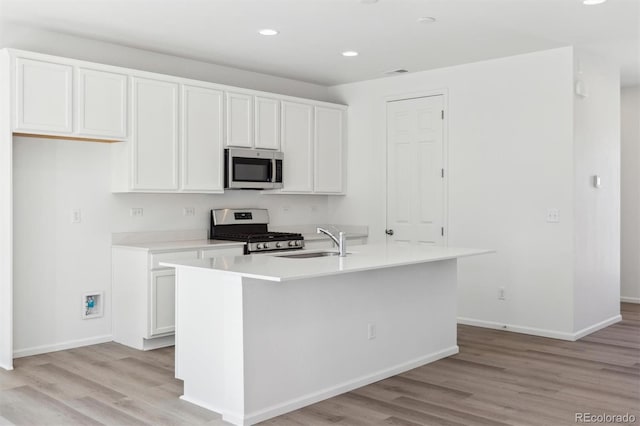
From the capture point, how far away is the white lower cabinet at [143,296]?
499 centimetres

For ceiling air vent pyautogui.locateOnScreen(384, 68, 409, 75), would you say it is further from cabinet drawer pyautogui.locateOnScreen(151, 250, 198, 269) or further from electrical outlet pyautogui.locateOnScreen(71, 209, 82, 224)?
electrical outlet pyautogui.locateOnScreen(71, 209, 82, 224)

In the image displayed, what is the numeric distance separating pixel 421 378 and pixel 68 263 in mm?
2997

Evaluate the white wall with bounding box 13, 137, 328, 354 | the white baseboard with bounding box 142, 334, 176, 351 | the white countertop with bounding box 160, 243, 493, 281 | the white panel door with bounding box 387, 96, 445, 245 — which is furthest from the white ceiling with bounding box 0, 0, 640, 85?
the white baseboard with bounding box 142, 334, 176, 351

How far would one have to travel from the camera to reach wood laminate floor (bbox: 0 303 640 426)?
345cm

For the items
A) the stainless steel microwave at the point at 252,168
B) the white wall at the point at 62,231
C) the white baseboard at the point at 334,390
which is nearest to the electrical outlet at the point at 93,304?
the white wall at the point at 62,231

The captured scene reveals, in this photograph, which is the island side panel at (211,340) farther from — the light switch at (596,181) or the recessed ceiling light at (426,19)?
the light switch at (596,181)

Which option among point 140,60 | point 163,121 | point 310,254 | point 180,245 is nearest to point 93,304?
point 180,245

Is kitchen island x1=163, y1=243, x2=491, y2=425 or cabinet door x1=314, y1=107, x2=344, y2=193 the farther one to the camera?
cabinet door x1=314, y1=107, x2=344, y2=193

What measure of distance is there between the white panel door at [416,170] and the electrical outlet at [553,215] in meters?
1.11

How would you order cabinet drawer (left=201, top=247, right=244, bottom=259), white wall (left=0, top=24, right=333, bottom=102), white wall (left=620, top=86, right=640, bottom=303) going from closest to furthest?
white wall (left=0, top=24, right=333, bottom=102), cabinet drawer (left=201, top=247, right=244, bottom=259), white wall (left=620, top=86, right=640, bottom=303)

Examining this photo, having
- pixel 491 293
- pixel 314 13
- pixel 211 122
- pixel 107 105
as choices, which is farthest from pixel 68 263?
pixel 491 293

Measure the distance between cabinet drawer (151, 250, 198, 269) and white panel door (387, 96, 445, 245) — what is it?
7.80 feet

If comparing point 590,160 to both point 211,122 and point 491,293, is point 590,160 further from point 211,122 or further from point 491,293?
point 211,122

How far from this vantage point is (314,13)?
4.43m
